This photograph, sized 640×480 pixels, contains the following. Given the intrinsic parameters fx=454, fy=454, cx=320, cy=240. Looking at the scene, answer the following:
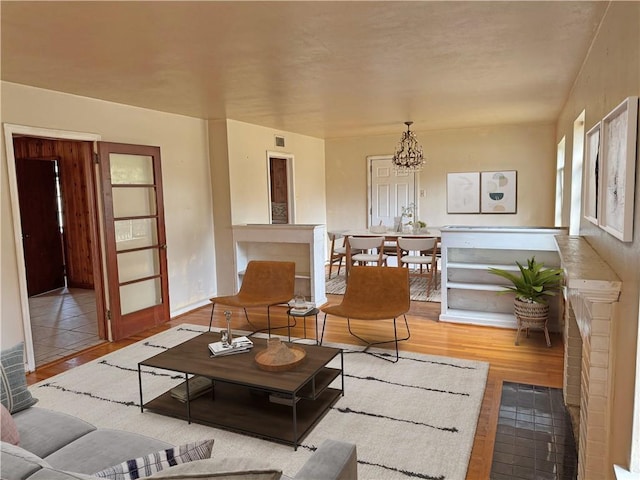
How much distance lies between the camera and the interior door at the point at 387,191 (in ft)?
27.1

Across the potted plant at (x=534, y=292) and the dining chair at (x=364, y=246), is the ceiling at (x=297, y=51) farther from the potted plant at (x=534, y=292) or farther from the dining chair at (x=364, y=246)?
the dining chair at (x=364, y=246)

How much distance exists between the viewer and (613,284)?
1.83 meters

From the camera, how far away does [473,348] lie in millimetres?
4238

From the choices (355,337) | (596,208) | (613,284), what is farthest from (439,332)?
(613,284)

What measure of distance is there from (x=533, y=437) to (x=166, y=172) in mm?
4589

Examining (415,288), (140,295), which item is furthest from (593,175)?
(140,295)

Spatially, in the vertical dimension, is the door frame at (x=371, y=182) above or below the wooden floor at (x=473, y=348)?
above

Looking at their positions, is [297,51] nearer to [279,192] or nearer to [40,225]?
[279,192]

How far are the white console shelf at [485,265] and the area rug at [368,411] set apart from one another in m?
1.25

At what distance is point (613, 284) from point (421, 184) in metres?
6.46

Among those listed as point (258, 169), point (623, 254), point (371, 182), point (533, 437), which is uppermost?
point (258, 169)

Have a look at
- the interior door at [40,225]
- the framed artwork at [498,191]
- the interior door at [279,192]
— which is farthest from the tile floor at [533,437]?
the interior door at [40,225]

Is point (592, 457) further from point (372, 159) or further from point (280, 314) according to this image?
point (372, 159)

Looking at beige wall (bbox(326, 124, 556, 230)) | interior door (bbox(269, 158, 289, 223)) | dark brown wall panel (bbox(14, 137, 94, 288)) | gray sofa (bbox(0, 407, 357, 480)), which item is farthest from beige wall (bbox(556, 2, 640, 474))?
dark brown wall panel (bbox(14, 137, 94, 288))
